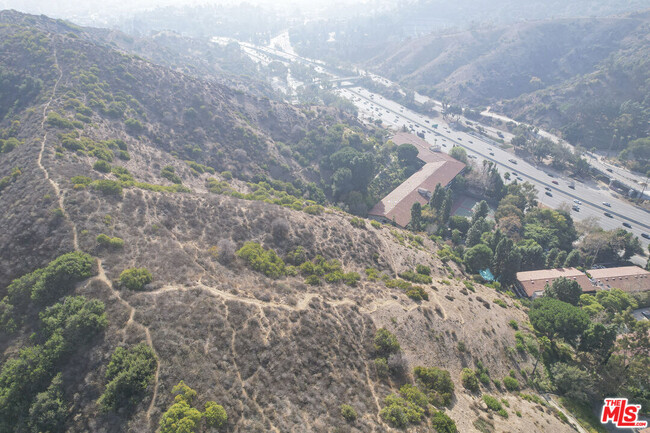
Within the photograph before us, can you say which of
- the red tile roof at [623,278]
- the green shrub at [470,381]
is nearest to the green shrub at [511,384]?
the green shrub at [470,381]

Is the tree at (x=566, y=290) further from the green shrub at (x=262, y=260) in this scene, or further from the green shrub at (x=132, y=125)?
the green shrub at (x=132, y=125)

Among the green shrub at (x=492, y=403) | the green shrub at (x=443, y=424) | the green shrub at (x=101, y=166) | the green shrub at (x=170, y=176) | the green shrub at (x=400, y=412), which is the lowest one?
the green shrub at (x=492, y=403)

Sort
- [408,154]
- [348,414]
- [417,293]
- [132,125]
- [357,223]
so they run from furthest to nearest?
[408,154]
[132,125]
[357,223]
[417,293]
[348,414]

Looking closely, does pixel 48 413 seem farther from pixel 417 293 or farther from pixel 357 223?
pixel 357 223

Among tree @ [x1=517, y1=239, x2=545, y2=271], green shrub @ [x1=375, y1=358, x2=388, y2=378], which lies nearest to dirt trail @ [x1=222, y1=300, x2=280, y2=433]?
green shrub @ [x1=375, y1=358, x2=388, y2=378]

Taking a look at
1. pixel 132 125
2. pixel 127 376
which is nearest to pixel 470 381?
pixel 127 376

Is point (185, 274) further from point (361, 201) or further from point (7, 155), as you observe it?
point (361, 201)
